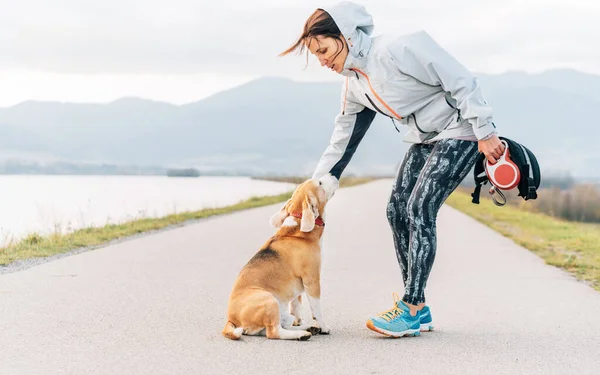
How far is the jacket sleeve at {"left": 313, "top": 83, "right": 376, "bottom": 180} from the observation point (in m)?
6.02

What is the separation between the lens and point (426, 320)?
577 centimetres

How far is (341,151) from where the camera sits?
6117 mm

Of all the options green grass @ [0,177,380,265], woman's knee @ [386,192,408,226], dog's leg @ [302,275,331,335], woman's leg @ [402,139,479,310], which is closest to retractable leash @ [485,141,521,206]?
woman's leg @ [402,139,479,310]

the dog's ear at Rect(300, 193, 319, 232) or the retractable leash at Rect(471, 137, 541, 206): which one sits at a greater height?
the retractable leash at Rect(471, 137, 541, 206)

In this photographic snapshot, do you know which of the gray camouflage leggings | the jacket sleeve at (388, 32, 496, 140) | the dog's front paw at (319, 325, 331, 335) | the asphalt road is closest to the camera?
the asphalt road

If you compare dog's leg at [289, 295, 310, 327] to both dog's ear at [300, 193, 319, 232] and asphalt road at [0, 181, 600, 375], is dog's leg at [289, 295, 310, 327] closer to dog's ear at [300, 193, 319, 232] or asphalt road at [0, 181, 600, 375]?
asphalt road at [0, 181, 600, 375]

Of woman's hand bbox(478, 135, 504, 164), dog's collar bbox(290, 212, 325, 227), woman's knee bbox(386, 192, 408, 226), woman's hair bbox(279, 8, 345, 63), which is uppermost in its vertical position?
woman's hair bbox(279, 8, 345, 63)

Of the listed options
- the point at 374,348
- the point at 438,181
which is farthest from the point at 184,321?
the point at 438,181

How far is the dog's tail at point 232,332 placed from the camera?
17.4 ft

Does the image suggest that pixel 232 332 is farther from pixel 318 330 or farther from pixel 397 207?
pixel 397 207

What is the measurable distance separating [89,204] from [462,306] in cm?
1416

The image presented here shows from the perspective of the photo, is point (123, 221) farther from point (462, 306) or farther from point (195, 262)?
point (462, 306)

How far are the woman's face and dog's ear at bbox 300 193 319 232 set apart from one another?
0.97 metres

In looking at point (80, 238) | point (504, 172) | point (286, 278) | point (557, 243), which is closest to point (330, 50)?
point (504, 172)
